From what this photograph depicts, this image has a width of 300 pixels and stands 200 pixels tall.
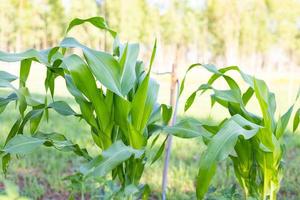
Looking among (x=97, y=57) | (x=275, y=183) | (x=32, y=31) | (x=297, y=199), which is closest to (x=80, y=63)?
(x=97, y=57)

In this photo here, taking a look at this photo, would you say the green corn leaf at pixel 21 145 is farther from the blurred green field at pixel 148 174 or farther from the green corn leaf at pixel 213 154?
the blurred green field at pixel 148 174

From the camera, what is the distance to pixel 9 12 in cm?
2147

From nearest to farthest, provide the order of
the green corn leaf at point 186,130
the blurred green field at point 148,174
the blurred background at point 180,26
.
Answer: the green corn leaf at point 186,130 → the blurred green field at point 148,174 → the blurred background at point 180,26

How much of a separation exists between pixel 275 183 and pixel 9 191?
31.6 inches

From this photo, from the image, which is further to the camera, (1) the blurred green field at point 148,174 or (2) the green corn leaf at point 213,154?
(1) the blurred green field at point 148,174

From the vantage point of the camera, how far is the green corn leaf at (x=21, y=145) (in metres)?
0.90

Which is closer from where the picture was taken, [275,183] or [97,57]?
[97,57]

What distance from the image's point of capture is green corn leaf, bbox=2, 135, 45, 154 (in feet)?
2.95

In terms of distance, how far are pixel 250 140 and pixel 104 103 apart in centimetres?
43

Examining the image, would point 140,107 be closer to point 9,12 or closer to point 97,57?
point 97,57

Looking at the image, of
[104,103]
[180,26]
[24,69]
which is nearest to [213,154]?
[104,103]

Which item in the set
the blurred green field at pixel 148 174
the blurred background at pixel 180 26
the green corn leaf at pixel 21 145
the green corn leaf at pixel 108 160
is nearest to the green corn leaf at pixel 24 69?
the green corn leaf at pixel 21 145

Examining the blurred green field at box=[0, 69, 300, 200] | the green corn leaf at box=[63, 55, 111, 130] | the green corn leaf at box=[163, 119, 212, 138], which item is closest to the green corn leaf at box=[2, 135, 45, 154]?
the green corn leaf at box=[63, 55, 111, 130]

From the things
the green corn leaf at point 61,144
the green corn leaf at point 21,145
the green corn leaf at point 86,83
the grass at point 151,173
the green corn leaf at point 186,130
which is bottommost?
the grass at point 151,173
